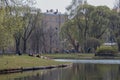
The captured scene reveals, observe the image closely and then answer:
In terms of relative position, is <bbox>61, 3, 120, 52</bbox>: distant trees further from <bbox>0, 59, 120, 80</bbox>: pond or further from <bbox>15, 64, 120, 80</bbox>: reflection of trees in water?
<bbox>15, 64, 120, 80</bbox>: reflection of trees in water

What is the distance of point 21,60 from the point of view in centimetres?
5281

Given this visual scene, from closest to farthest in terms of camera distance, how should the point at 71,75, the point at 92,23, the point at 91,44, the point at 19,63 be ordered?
1. the point at 71,75
2. the point at 19,63
3. the point at 91,44
4. the point at 92,23

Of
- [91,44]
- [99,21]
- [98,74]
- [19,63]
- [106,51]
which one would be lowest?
[106,51]

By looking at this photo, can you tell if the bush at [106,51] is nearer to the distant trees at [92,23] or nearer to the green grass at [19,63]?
the distant trees at [92,23]

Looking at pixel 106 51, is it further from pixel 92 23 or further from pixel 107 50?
pixel 92 23

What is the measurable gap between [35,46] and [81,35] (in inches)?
582

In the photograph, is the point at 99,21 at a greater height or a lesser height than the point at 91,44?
greater

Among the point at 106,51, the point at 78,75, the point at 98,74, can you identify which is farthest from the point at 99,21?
the point at 78,75

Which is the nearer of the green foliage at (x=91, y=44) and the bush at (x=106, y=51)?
the bush at (x=106, y=51)

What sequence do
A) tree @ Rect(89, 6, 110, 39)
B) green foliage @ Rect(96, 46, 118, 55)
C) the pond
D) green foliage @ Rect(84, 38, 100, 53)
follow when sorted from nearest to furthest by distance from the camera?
the pond → green foliage @ Rect(96, 46, 118, 55) → green foliage @ Rect(84, 38, 100, 53) → tree @ Rect(89, 6, 110, 39)

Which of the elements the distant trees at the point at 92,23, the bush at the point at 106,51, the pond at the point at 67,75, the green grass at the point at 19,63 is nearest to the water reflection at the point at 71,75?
the pond at the point at 67,75

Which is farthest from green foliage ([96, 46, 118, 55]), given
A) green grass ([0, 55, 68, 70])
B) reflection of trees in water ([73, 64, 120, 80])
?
reflection of trees in water ([73, 64, 120, 80])

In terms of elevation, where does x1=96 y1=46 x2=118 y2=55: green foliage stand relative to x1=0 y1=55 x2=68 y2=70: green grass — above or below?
below

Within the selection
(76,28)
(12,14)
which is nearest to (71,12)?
(76,28)
